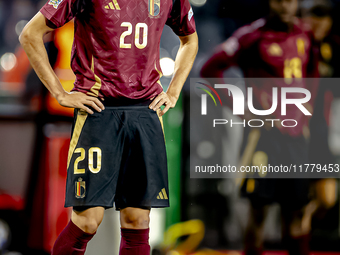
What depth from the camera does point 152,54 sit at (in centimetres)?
127

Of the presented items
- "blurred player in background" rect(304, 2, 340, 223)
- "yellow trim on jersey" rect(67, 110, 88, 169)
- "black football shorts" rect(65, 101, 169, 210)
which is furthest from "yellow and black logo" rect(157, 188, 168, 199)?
"blurred player in background" rect(304, 2, 340, 223)

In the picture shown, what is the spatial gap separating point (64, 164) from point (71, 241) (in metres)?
0.82

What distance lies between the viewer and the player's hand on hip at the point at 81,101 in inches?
47.7

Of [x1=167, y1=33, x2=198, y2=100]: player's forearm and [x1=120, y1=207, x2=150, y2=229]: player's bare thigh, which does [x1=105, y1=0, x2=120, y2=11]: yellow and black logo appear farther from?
[x1=120, y1=207, x2=150, y2=229]: player's bare thigh

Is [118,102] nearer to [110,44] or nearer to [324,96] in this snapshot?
[110,44]

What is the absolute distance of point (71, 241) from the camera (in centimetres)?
118

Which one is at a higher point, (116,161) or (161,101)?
(161,101)

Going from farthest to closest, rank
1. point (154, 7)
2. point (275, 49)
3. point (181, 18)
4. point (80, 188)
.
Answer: point (275, 49)
point (181, 18)
point (154, 7)
point (80, 188)

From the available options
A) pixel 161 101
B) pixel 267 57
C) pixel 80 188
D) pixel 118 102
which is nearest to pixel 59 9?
pixel 118 102

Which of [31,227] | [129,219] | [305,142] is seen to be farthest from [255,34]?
[31,227]

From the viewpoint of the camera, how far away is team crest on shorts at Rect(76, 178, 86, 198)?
Answer: 1.18m

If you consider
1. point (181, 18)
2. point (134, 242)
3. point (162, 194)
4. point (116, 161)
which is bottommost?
point (134, 242)

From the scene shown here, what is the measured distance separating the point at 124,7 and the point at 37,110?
3.16ft

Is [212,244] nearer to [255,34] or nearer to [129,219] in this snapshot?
[129,219]
